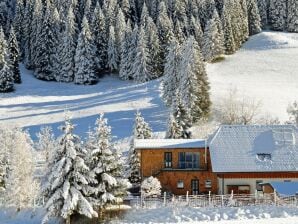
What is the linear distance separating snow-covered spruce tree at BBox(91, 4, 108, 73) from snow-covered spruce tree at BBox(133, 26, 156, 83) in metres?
11.6

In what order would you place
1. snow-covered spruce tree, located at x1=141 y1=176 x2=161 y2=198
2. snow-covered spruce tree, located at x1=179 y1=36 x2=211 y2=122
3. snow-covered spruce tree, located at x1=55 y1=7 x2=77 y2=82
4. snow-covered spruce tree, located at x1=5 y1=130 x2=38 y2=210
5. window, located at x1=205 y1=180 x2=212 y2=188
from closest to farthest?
snow-covered spruce tree, located at x1=141 y1=176 x2=161 y2=198 → snow-covered spruce tree, located at x1=5 y1=130 x2=38 y2=210 → window, located at x1=205 y1=180 x2=212 y2=188 → snow-covered spruce tree, located at x1=179 y1=36 x2=211 y2=122 → snow-covered spruce tree, located at x1=55 y1=7 x2=77 y2=82

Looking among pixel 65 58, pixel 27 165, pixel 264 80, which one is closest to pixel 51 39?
pixel 65 58

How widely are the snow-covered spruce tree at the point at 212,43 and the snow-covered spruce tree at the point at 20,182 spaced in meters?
62.3

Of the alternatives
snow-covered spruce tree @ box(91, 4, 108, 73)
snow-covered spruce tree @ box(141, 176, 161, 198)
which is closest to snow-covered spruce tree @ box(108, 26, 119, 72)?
snow-covered spruce tree @ box(91, 4, 108, 73)

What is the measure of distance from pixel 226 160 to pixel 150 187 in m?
6.14

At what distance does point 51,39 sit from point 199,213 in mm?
83131

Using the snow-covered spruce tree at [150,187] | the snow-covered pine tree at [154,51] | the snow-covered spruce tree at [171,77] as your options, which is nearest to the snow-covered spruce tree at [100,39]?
the snow-covered pine tree at [154,51]

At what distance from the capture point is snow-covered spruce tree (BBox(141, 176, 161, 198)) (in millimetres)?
39812

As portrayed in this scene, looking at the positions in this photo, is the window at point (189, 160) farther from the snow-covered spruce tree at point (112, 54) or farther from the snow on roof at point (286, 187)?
the snow-covered spruce tree at point (112, 54)

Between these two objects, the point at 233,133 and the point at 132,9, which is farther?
the point at 132,9

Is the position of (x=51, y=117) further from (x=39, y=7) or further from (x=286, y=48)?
(x=286, y=48)

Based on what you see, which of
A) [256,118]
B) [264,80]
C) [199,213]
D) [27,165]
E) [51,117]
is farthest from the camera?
[264,80]

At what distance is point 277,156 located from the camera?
1657 inches

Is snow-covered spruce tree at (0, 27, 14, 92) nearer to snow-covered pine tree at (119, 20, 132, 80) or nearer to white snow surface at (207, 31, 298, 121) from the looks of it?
snow-covered pine tree at (119, 20, 132, 80)
